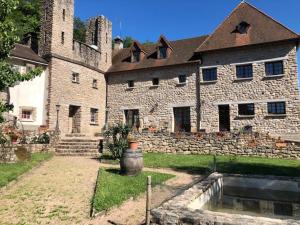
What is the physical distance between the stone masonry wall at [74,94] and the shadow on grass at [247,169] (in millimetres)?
10920

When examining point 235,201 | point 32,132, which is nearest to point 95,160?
point 32,132

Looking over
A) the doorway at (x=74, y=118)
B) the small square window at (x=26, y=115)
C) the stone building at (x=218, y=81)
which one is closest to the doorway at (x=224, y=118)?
the stone building at (x=218, y=81)

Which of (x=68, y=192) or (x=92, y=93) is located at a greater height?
(x=92, y=93)

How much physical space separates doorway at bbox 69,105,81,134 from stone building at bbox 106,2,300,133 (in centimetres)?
375

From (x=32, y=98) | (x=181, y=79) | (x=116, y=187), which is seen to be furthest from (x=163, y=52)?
(x=116, y=187)

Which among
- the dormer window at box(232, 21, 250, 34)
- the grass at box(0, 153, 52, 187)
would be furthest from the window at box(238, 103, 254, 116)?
the grass at box(0, 153, 52, 187)

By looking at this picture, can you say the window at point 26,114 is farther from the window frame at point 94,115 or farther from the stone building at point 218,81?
the stone building at point 218,81

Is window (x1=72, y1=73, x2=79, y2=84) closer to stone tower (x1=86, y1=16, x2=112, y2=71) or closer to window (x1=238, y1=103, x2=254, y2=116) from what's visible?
stone tower (x1=86, y1=16, x2=112, y2=71)

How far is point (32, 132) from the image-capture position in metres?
15.5

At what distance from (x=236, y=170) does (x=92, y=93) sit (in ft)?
49.6

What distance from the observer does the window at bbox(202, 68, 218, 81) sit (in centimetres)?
2003

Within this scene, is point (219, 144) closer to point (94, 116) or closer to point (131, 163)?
point (131, 163)

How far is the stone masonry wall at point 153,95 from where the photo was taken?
2080 cm

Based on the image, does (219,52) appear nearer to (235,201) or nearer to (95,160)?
(95,160)
